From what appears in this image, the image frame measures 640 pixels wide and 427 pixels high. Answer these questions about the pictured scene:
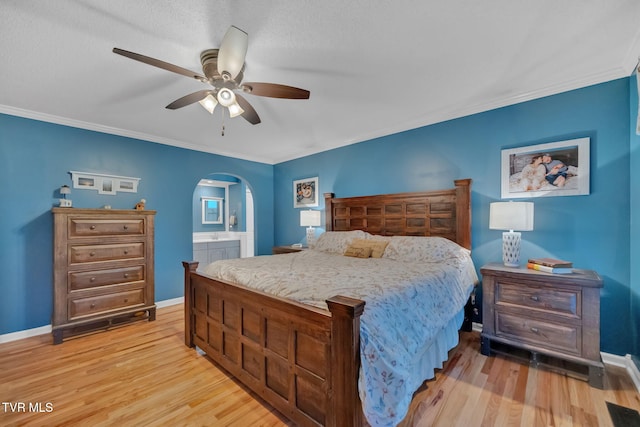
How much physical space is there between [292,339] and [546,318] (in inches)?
81.3

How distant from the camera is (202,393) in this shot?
6.37 ft

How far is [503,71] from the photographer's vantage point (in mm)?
2260

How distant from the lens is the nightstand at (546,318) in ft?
6.49

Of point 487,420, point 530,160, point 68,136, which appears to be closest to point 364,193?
point 530,160

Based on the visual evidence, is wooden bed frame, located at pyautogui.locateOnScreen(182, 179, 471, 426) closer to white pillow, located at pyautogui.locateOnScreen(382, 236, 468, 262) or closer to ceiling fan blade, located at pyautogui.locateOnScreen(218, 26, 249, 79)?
white pillow, located at pyautogui.locateOnScreen(382, 236, 468, 262)

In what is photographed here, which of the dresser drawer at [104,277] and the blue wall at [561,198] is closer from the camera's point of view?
the blue wall at [561,198]

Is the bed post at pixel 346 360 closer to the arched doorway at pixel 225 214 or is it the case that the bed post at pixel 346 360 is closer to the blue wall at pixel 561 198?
the blue wall at pixel 561 198

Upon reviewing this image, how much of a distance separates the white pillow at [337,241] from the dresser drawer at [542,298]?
5.36ft

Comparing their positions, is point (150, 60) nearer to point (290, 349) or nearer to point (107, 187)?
point (290, 349)

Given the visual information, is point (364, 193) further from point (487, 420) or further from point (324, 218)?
point (487, 420)

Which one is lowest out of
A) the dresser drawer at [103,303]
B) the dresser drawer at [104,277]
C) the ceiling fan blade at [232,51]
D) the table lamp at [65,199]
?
the dresser drawer at [103,303]

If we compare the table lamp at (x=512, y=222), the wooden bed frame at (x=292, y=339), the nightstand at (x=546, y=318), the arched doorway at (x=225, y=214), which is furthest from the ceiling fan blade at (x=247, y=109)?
the arched doorway at (x=225, y=214)

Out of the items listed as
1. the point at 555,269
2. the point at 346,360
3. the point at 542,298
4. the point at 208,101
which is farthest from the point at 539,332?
the point at 208,101

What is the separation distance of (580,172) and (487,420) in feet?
7.25
